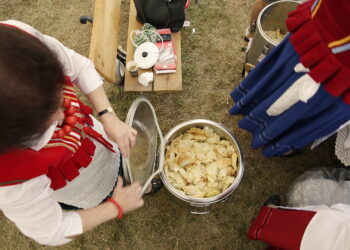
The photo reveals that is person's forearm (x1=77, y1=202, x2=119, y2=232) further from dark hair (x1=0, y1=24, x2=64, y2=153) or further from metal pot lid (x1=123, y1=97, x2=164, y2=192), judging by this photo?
dark hair (x1=0, y1=24, x2=64, y2=153)

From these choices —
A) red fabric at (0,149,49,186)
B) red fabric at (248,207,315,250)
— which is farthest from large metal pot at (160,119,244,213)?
red fabric at (0,149,49,186)

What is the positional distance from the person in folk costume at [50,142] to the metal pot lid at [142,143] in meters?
0.13

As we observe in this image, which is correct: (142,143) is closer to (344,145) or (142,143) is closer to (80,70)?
(80,70)

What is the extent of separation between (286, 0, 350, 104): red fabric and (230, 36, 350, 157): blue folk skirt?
0.09 m

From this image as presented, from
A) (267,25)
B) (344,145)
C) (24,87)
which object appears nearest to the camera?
(24,87)

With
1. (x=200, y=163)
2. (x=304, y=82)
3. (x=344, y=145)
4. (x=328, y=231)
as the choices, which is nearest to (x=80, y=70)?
(x=304, y=82)

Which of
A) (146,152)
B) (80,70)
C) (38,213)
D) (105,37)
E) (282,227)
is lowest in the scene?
(282,227)

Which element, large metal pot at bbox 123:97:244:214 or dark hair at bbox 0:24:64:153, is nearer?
dark hair at bbox 0:24:64:153

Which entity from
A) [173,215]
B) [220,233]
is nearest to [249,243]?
[220,233]

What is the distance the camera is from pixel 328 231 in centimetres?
128

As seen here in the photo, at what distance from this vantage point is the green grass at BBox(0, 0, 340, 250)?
6.93 feet

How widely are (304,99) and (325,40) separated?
10.3 inches

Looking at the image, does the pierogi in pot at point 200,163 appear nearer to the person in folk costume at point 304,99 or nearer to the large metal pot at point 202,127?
the large metal pot at point 202,127

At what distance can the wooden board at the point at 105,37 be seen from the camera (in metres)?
1.54
